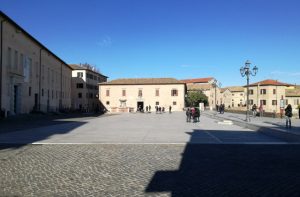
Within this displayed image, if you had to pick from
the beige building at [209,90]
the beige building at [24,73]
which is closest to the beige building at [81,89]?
the beige building at [24,73]

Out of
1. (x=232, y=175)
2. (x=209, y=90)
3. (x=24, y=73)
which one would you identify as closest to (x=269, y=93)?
(x=209, y=90)

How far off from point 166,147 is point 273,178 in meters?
5.84

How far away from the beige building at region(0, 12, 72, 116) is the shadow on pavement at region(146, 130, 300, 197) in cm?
2846

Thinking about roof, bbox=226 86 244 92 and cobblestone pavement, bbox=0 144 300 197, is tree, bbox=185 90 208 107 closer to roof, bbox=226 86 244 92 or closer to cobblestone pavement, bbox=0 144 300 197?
roof, bbox=226 86 244 92

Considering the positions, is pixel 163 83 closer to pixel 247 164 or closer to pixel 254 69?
pixel 254 69

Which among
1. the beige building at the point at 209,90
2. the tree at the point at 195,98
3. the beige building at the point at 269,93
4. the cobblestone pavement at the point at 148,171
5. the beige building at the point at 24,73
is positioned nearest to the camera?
the cobblestone pavement at the point at 148,171

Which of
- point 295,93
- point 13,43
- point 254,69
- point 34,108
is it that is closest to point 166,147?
point 254,69

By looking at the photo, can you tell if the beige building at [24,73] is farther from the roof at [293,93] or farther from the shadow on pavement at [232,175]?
the roof at [293,93]

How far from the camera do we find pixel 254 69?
110 feet

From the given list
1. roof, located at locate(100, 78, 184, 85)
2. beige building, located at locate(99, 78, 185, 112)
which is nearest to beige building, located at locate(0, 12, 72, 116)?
beige building, located at locate(99, 78, 185, 112)

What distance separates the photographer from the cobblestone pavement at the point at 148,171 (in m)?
6.43

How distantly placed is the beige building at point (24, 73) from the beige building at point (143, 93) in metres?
29.5

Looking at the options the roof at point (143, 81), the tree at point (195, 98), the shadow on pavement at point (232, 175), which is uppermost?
the roof at point (143, 81)

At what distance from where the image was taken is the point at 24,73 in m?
A: 45.2
